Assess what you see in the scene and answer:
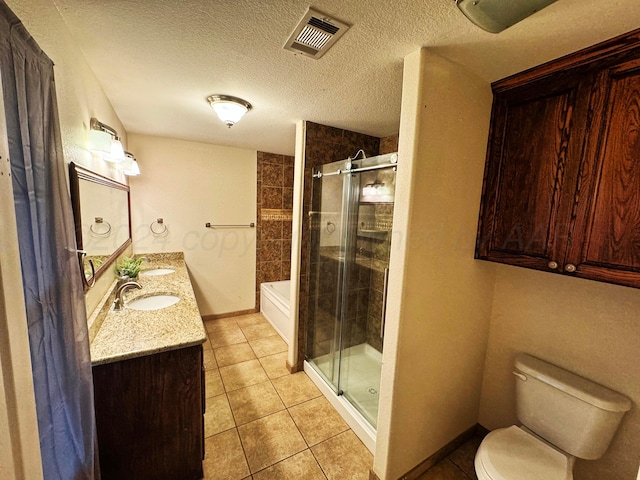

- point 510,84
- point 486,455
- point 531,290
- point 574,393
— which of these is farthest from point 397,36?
point 486,455

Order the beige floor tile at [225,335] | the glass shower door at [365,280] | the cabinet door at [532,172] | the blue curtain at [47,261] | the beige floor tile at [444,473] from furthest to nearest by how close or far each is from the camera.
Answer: the beige floor tile at [225,335] → the glass shower door at [365,280] → the beige floor tile at [444,473] → the cabinet door at [532,172] → the blue curtain at [47,261]

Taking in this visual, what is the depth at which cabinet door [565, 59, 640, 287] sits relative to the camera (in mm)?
1032

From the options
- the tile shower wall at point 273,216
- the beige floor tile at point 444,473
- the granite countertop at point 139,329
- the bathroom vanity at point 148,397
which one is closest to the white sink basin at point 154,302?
the granite countertop at point 139,329

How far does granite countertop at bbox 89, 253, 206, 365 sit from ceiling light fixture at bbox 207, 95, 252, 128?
134 centimetres

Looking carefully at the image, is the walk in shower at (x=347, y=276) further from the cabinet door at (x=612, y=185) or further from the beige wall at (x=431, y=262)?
the cabinet door at (x=612, y=185)

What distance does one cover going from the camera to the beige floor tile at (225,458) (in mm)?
1506

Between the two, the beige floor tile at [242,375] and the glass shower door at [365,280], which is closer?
the glass shower door at [365,280]

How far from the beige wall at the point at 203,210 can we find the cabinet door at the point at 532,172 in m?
2.79

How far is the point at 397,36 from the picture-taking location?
3.55 feet

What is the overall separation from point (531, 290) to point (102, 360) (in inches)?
91.1

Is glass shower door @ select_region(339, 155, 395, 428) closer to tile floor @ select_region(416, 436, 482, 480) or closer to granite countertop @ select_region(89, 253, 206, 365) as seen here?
tile floor @ select_region(416, 436, 482, 480)

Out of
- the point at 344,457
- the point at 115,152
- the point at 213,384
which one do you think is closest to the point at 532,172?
the point at 344,457

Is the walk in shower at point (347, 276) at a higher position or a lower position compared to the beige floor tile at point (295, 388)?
higher

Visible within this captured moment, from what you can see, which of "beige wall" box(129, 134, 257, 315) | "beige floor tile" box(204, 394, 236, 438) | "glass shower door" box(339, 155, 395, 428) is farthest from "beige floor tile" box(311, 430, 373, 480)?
"beige wall" box(129, 134, 257, 315)
